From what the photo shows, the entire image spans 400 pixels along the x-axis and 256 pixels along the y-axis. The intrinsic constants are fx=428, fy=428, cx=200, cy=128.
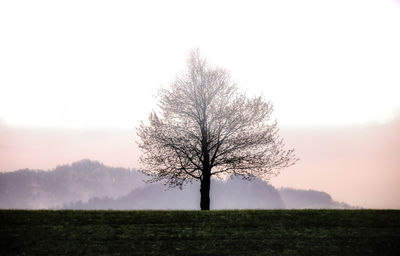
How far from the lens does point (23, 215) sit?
71.9ft

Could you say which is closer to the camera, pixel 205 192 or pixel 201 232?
pixel 201 232

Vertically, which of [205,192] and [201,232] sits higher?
[205,192]

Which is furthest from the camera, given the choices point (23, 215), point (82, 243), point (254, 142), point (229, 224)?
point (254, 142)

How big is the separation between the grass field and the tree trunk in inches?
267

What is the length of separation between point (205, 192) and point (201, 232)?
36.4 ft

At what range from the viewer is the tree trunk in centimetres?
2959

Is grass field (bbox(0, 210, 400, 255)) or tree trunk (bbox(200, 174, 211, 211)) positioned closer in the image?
grass field (bbox(0, 210, 400, 255))

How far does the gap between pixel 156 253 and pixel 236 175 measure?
15258 millimetres

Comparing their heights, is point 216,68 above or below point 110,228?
above

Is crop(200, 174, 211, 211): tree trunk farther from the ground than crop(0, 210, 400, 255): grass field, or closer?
farther from the ground

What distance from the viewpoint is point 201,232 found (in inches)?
742

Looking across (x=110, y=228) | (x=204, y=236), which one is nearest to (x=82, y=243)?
(x=110, y=228)

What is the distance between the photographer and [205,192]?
2995 cm

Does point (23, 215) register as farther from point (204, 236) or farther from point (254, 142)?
point (254, 142)
